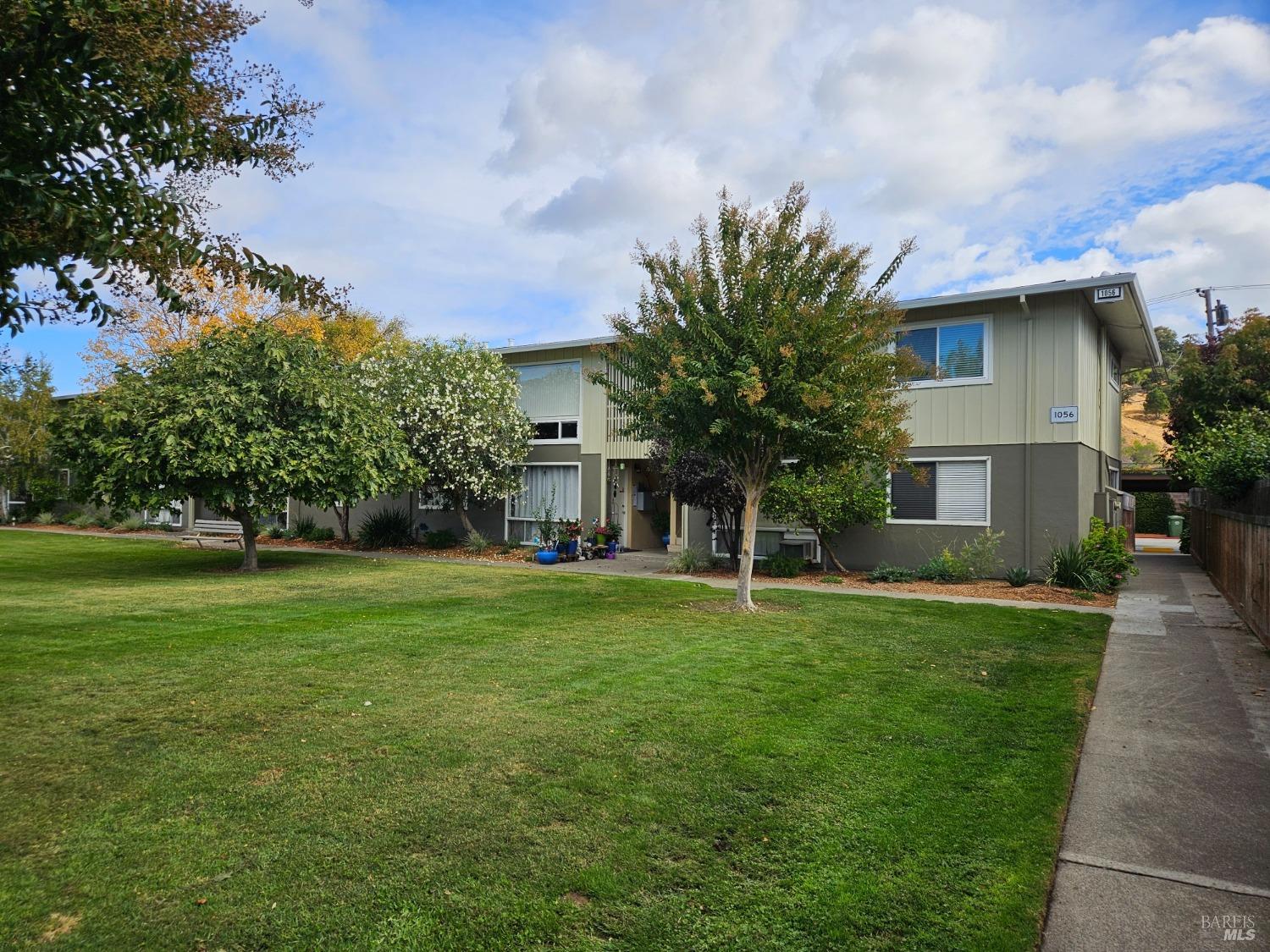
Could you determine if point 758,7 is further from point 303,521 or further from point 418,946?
point 303,521

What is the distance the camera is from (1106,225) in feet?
51.2

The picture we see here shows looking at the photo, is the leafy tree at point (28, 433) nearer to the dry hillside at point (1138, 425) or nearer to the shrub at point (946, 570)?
the shrub at point (946, 570)

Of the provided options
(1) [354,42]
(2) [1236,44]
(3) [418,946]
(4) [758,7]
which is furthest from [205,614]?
(2) [1236,44]

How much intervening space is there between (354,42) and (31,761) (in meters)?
6.14

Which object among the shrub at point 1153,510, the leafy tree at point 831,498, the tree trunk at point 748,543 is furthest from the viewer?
the shrub at point 1153,510

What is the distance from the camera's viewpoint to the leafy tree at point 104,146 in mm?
3424

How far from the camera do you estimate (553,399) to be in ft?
65.3

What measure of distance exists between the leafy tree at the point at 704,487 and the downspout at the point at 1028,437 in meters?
4.80

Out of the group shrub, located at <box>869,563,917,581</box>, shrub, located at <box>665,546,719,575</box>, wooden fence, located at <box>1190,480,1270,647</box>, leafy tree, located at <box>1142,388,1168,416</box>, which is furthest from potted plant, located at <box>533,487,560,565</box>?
leafy tree, located at <box>1142,388,1168,416</box>

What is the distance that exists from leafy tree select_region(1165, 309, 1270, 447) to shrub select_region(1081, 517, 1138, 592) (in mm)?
12321

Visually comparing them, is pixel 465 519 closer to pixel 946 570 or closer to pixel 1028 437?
pixel 946 570

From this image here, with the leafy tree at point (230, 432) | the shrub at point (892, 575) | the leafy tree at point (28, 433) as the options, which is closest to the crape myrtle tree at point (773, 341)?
the shrub at point (892, 575)

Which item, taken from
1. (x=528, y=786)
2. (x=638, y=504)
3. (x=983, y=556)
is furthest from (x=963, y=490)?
(x=528, y=786)

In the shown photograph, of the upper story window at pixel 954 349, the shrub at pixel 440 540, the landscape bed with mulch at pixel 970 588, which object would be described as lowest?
the landscape bed with mulch at pixel 970 588
